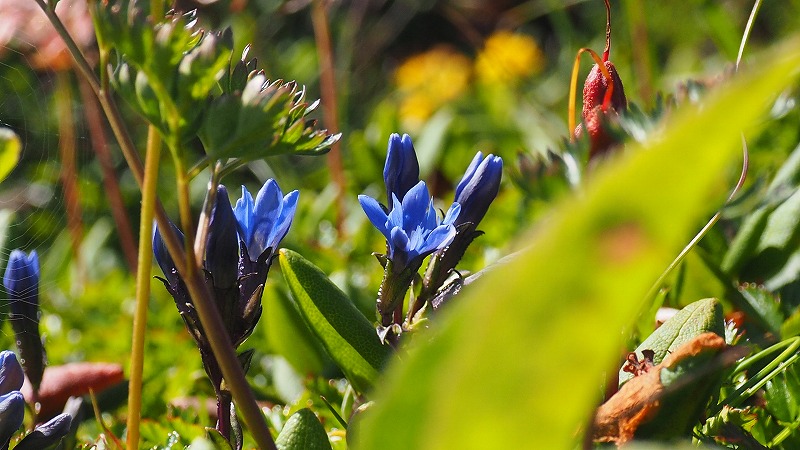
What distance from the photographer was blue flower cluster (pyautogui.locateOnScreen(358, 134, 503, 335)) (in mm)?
622

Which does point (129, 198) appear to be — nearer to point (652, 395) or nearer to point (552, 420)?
point (652, 395)

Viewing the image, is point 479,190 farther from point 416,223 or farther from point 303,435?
point 303,435

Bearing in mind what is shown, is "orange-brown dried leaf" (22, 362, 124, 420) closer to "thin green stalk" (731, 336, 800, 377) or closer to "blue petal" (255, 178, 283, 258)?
"blue petal" (255, 178, 283, 258)

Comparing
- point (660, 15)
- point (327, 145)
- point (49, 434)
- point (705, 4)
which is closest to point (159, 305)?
point (49, 434)

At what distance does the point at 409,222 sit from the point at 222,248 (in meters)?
0.13

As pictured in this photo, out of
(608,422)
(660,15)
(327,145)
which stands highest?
(327,145)

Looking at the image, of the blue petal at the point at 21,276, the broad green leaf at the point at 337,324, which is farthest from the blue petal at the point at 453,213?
the blue petal at the point at 21,276

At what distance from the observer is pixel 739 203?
0.63 metres

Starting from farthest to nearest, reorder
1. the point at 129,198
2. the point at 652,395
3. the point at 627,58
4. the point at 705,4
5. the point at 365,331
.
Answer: the point at 129,198, the point at 627,58, the point at 705,4, the point at 365,331, the point at 652,395

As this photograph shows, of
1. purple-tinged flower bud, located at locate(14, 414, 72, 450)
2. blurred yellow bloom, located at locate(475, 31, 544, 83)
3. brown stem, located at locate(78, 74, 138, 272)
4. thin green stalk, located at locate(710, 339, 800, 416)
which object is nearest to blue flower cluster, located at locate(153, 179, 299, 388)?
purple-tinged flower bud, located at locate(14, 414, 72, 450)

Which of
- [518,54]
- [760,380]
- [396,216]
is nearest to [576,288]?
[396,216]

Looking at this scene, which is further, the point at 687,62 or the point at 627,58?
the point at 687,62

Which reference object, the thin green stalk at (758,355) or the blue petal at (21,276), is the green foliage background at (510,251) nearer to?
the thin green stalk at (758,355)

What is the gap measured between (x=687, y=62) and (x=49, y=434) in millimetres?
2055
